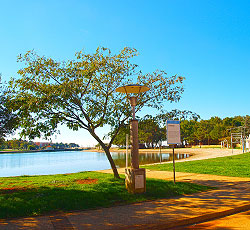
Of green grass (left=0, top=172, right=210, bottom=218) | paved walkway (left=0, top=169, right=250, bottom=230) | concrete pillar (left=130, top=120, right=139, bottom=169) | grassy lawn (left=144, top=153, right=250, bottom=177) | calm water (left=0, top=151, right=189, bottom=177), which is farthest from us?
calm water (left=0, top=151, right=189, bottom=177)

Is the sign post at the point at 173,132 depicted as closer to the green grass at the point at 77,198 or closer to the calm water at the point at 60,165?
the green grass at the point at 77,198

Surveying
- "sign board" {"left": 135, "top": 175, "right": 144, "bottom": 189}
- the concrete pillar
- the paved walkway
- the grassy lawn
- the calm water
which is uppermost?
the concrete pillar

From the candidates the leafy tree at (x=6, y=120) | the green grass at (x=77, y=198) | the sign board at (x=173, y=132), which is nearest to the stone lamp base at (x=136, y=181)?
the green grass at (x=77, y=198)

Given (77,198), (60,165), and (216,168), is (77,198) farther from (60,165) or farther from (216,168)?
(60,165)

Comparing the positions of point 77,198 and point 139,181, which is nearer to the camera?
point 77,198

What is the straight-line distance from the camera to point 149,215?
605 cm

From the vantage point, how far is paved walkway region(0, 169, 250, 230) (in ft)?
17.6

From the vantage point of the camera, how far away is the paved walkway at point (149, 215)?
538cm

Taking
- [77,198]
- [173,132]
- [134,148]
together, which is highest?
[173,132]

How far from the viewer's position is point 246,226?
17.8 feet

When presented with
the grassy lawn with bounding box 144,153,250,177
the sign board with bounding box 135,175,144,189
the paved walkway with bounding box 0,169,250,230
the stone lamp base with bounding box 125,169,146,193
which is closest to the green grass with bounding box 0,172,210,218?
the stone lamp base with bounding box 125,169,146,193

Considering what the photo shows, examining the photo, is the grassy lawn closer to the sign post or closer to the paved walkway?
the sign post

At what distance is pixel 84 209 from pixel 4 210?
6.61 feet

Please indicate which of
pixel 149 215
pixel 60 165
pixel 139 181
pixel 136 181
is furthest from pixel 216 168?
pixel 60 165
